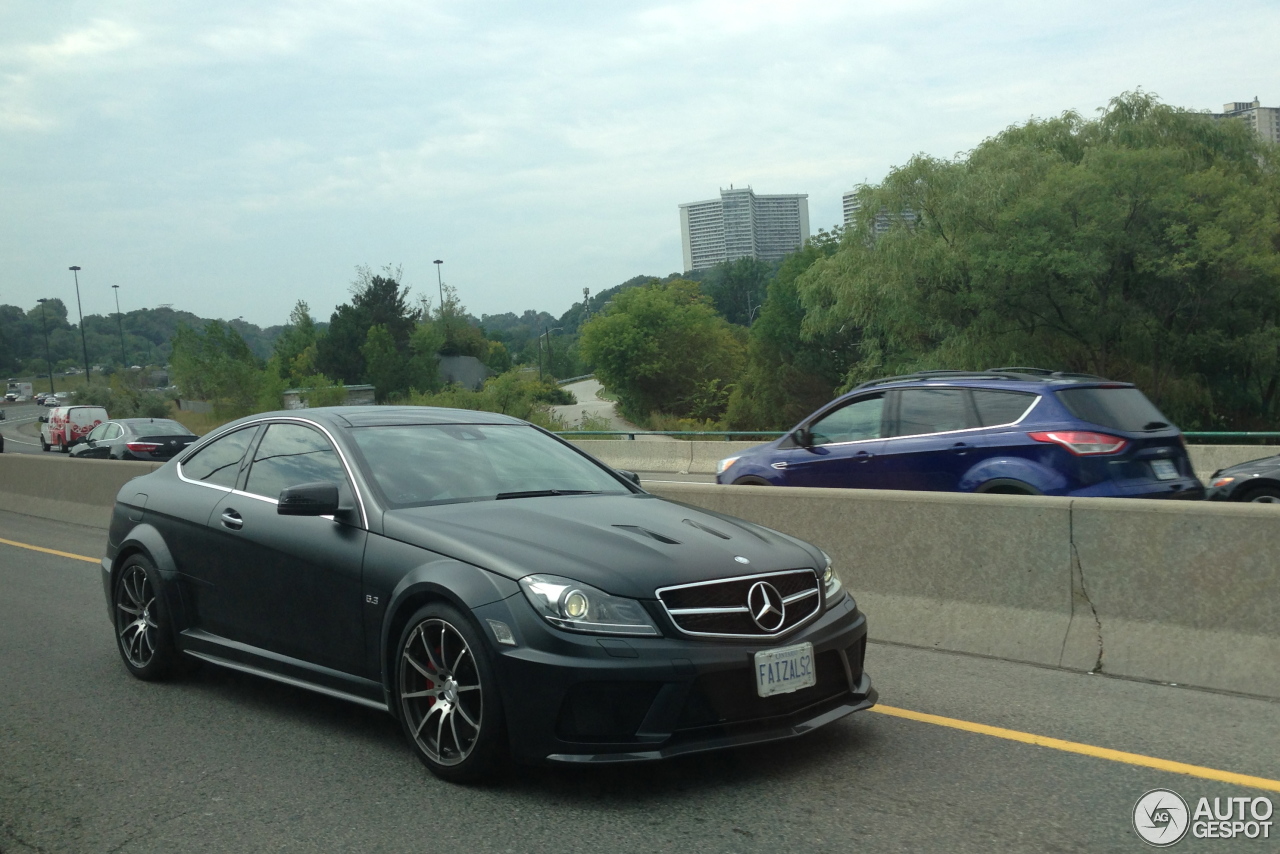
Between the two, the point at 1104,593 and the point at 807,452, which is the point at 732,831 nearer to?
the point at 1104,593

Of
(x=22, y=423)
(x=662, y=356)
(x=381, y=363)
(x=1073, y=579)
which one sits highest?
(x=1073, y=579)

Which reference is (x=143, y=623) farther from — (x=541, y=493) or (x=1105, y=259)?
(x=1105, y=259)

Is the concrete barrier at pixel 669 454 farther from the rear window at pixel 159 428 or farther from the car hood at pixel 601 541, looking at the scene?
the car hood at pixel 601 541

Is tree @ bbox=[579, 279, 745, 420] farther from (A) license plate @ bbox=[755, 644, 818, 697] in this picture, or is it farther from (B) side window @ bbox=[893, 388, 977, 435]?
(A) license plate @ bbox=[755, 644, 818, 697]

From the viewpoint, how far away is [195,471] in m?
6.94

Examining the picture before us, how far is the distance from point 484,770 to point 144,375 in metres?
140

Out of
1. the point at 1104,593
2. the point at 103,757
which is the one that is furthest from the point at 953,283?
the point at 103,757

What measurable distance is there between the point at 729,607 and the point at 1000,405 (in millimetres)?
5622

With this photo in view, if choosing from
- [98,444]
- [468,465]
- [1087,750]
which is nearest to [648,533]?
[468,465]

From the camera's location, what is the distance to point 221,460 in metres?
6.78

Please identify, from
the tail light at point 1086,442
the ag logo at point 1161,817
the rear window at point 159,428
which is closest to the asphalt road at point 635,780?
the ag logo at point 1161,817

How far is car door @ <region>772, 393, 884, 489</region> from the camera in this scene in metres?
10.4

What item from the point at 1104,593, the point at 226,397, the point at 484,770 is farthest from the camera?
the point at 226,397

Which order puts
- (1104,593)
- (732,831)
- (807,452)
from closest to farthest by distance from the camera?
(732,831) < (1104,593) < (807,452)
